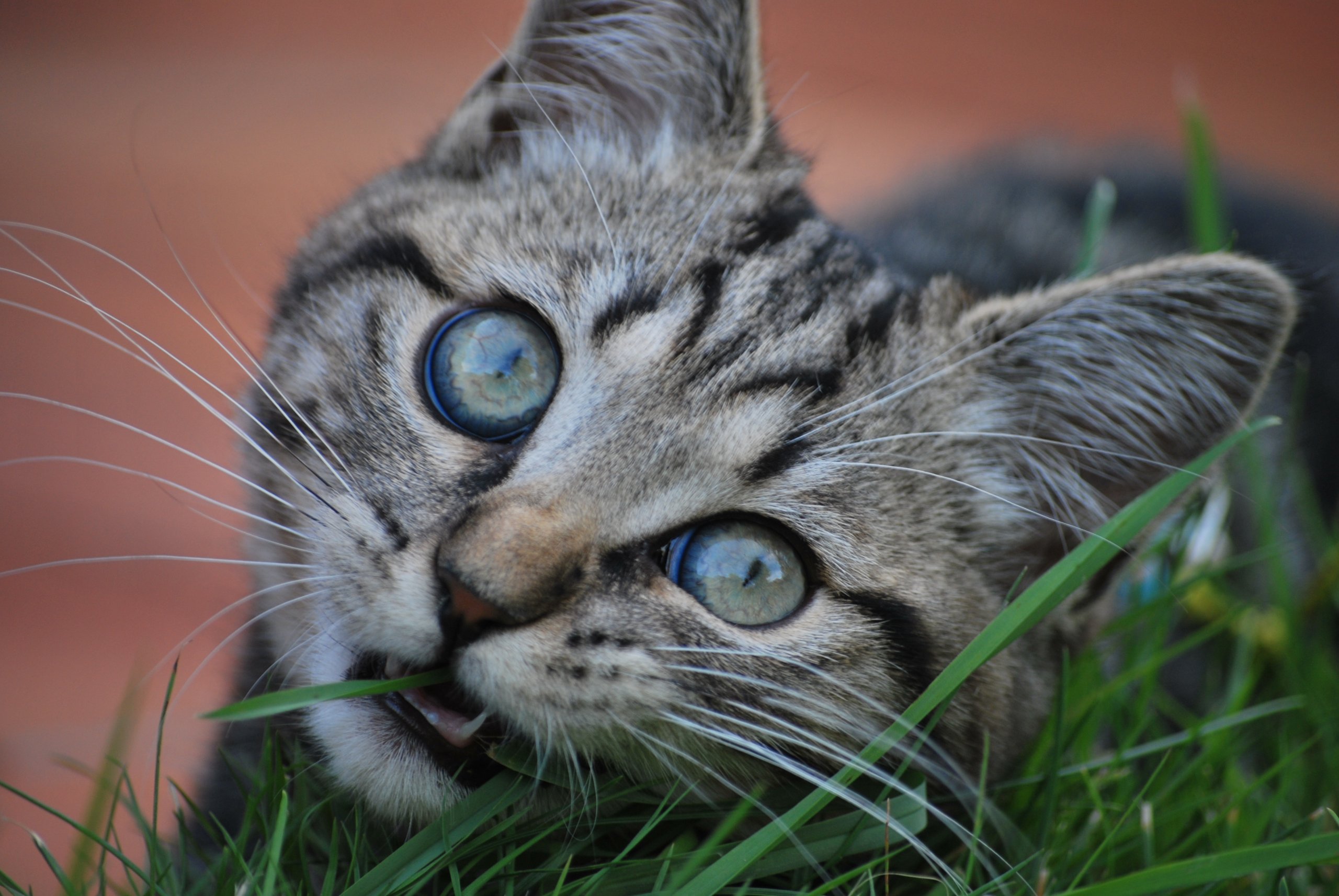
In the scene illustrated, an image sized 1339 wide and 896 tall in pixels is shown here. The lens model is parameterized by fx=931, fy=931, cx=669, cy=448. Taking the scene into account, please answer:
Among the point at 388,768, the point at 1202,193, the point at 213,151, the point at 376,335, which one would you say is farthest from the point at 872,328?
the point at 213,151

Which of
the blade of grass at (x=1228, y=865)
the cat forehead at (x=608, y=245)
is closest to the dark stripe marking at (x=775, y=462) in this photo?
the cat forehead at (x=608, y=245)

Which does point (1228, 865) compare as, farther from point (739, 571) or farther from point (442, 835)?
point (442, 835)

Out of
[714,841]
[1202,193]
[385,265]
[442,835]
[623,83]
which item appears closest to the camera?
[714,841]

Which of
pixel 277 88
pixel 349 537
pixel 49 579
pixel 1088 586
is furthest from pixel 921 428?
pixel 277 88

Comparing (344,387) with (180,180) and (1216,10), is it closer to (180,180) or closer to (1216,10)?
(180,180)

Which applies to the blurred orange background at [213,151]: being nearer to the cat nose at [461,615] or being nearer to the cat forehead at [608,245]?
the cat forehead at [608,245]

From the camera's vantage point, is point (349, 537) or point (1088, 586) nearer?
point (349, 537)
